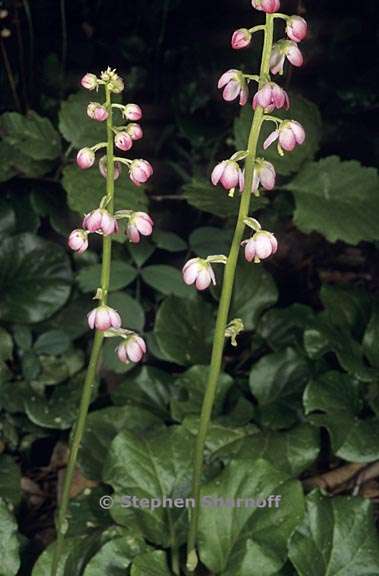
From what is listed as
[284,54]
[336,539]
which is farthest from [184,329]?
[284,54]

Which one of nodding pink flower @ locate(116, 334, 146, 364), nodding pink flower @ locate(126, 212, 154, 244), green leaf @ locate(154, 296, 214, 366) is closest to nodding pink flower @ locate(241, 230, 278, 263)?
nodding pink flower @ locate(126, 212, 154, 244)

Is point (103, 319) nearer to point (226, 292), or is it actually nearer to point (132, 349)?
point (132, 349)

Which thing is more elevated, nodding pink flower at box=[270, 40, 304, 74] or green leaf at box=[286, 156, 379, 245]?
nodding pink flower at box=[270, 40, 304, 74]

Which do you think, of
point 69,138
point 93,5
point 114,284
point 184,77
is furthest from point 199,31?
point 114,284

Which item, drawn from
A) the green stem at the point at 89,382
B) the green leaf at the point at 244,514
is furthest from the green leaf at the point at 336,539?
the green stem at the point at 89,382

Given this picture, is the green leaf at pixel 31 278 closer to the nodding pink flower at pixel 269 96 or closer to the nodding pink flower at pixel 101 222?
the nodding pink flower at pixel 101 222

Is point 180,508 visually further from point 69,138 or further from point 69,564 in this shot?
point 69,138

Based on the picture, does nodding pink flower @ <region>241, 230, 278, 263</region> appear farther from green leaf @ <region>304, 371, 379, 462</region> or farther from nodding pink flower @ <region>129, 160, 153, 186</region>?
green leaf @ <region>304, 371, 379, 462</region>
